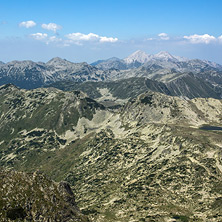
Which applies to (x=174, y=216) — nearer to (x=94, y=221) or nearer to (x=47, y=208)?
(x=94, y=221)

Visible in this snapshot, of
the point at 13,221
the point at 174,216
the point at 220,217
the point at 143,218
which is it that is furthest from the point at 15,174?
the point at 220,217

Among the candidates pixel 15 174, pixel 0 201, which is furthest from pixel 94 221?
pixel 0 201

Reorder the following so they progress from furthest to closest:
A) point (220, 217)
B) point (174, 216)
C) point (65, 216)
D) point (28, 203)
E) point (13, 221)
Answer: point (174, 216) → point (220, 217) → point (65, 216) → point (28, 203) → point (13, 221)

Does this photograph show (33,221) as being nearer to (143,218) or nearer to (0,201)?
(0,201)

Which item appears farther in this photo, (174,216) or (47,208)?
(174,216)

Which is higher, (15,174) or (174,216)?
(15,174)

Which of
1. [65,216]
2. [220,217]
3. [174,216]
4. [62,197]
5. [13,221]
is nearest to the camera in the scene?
[13,221]

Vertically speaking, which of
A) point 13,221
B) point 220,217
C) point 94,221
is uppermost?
point 13,221
